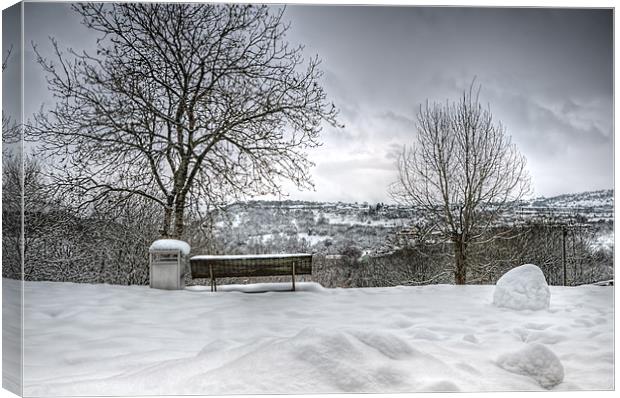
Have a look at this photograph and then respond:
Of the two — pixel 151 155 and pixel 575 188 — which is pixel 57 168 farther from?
pixel 575 188

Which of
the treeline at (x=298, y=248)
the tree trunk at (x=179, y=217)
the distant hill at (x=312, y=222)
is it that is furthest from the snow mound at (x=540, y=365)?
the tree trunk at (x=179, y=217)

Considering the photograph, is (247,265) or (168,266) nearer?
(247,265)

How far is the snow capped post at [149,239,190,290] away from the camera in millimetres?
5570

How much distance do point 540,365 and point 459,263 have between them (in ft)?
9.70

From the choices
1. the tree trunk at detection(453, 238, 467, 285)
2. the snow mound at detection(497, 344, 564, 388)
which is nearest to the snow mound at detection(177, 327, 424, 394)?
the snow mound at detection(497, 344, 564, 388)

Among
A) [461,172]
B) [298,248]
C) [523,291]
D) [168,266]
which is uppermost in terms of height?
[461,172]

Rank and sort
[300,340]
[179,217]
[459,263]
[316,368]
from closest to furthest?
[316,368] → [300,340] → [179,217] → [459,263]

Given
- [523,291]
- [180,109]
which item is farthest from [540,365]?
[180,109]

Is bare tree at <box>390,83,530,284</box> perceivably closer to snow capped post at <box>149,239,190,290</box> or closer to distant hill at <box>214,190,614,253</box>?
distant hill at <box>214,190,614,253</box>

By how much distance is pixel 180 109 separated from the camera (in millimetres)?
5477

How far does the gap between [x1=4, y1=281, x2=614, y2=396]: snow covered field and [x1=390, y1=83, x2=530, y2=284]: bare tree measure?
4.00ft

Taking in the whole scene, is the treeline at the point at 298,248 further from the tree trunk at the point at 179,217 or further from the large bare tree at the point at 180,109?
the large bare tree at the point at 180,109

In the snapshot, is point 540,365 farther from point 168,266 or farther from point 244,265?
point 168,266

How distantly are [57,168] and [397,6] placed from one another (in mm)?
3111
